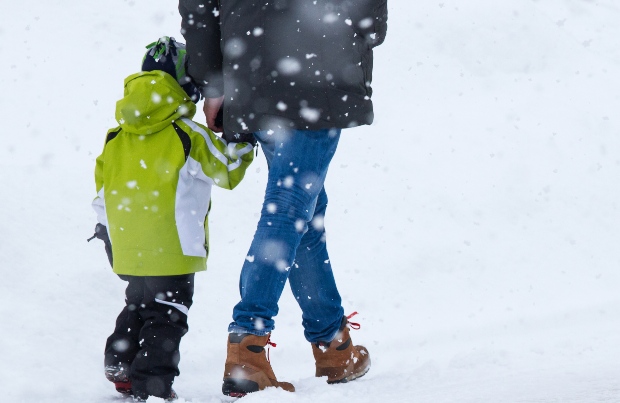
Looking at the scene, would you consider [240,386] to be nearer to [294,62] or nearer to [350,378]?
[350,378]

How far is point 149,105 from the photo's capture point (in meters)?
2.60

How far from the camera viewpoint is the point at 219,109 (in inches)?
106

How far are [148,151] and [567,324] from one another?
7.55 ft

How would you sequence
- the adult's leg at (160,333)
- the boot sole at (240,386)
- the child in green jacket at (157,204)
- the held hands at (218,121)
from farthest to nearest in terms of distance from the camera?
the held hands at (218,121), the child in green jacket at (157,204), the adult's leg at (160,333), the boot sole at (240,386)

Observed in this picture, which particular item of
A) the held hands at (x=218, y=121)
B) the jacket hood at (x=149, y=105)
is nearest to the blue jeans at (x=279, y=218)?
the held hands at (x=218, y=121)

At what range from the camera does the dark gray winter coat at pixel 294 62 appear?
2301 mm

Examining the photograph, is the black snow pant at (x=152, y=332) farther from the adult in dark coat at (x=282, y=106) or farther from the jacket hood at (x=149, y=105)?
the jacket hood at (x=149, y=105)

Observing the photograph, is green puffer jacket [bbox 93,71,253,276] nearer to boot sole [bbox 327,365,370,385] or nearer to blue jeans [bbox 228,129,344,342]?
blue jeans [bbox 228,129,344,342]

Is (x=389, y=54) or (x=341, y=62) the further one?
(x=389, y=54)

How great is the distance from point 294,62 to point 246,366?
3.14 feet

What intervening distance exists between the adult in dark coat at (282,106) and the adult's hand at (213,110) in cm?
24

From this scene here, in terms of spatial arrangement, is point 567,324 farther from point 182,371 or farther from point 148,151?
point 148,151

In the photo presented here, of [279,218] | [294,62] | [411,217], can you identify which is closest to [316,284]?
[279,218]

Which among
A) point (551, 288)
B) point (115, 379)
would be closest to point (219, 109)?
point (115, 379)
